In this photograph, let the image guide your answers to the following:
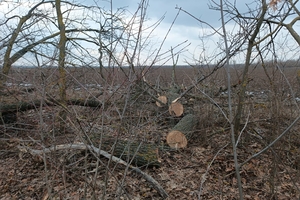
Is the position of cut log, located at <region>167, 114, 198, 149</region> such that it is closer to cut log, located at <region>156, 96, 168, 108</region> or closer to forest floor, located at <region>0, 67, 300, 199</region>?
forest floor, located at <region>0, 67, 300, 199</region>

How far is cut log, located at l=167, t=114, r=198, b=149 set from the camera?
4676 mm

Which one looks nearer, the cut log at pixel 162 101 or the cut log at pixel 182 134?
the cut log at pixel 182 134

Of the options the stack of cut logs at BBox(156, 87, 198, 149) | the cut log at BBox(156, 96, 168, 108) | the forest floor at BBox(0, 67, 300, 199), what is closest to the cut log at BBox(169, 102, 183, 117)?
the stack of cut logs at BBox(156, 87, 198, 149)

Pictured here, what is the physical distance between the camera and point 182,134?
4.70 m

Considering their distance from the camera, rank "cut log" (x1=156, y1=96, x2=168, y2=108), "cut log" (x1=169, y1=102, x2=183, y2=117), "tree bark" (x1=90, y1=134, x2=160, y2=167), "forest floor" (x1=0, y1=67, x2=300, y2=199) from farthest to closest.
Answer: "cut log" (x1=156, y1=96, x2=168, y2=108) < "cut log" (x1=169, y1=102, x2=183, y2=117) < "tree bark" (x1=90, y1=134, x2=160, y2=167) < "forest floor" (x1=0, y1=67, x2=300, y2=199)

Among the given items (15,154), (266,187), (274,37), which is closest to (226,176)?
(266,187)

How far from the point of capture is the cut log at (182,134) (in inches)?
184

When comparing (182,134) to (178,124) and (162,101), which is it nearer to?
(178,124)

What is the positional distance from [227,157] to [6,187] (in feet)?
11.4

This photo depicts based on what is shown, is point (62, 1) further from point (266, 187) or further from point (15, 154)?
point (266, 187)

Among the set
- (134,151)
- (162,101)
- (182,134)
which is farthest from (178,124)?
(134,151)

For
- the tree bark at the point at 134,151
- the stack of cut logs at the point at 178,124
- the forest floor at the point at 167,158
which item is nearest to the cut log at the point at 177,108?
the stack of cut logs at the point at 178,124

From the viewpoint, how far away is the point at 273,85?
3.42 metres

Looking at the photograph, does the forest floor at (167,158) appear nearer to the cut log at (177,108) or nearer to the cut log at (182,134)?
the cut log at (182,134)
